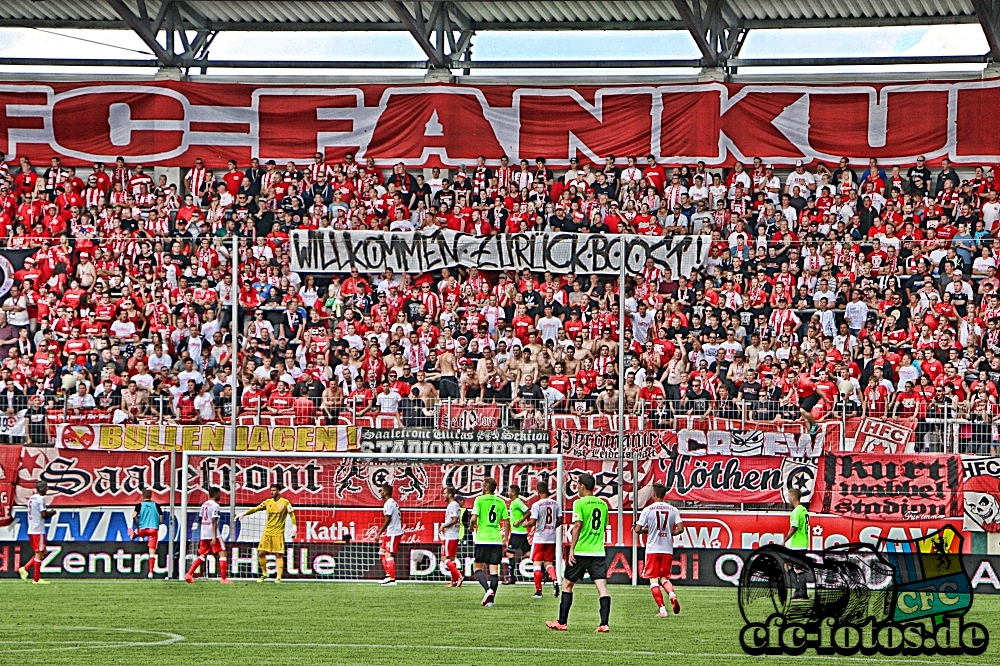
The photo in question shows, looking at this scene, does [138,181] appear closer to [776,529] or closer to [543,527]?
[543,527]

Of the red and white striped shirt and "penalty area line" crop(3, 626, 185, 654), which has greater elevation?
the red and white striped shirt

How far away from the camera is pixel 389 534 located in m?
18.7

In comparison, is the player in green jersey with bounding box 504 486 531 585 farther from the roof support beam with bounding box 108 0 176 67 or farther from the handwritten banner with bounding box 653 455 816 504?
the roof support beam with bounding box 108 0 176 67

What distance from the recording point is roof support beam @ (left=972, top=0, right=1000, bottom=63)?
2572cm

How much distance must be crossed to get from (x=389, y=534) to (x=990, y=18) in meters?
15.7

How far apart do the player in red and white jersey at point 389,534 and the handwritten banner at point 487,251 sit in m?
5.49

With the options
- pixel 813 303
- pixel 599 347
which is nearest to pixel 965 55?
pixel 813 303

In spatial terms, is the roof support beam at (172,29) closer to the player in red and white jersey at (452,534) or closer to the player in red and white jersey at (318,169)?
the player in red and white jersey at (318,169)

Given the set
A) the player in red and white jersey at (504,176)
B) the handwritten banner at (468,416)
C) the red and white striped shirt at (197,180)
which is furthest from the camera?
the red and white striped shirt at (197,180)

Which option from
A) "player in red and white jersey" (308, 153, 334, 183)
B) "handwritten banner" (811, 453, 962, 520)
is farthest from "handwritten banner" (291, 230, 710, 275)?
"handwritten banner" (811, 453, 962, 520)

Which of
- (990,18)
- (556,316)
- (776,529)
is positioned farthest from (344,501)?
(990,18)

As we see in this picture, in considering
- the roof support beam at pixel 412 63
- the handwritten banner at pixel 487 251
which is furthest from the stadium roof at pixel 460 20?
the handwritten banner at pixel 487 251

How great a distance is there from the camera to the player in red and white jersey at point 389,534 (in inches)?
734

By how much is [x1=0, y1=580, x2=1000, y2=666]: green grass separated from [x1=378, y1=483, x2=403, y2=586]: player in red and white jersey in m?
0.35
